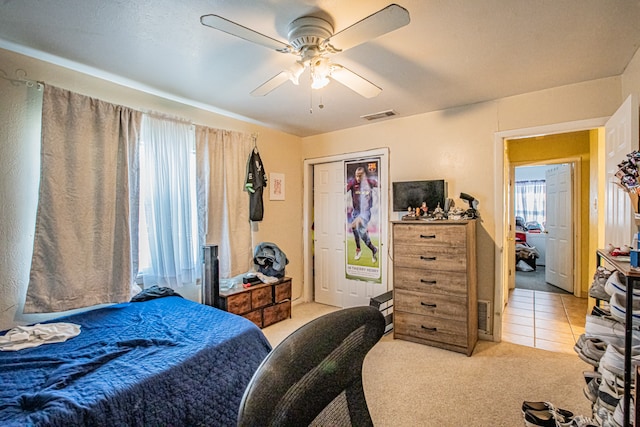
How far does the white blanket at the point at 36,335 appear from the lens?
171 cm

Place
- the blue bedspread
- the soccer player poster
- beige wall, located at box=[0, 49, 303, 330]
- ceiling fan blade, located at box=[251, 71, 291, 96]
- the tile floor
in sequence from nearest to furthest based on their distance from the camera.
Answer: the blue bedspread < ceiling fan blade, located at box=[251, 71, 291, 96] < beige wall, located at box=[0, 49, 303, 330] < the tile floor < the soccer player poster

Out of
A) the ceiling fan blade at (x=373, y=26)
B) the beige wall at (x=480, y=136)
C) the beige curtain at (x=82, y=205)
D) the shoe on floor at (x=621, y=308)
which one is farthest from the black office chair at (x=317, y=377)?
the beige wall at (x=480, y=136)

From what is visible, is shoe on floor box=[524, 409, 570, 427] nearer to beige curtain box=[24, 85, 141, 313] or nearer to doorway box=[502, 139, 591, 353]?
doorway box=[502, 139, 591, 353]

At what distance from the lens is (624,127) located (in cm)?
198

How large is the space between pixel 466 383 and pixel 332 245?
2371 millimetres

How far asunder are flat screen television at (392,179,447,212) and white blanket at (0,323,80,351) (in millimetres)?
3130

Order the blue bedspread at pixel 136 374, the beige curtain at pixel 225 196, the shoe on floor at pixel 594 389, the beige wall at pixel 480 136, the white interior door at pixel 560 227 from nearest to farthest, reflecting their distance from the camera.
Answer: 1. the blue bedspread at pixel 136 374
2. the shoe on floor at pixel 594 389
3. the beige wall at pixel 480 136
4. the beige curtain at pixel 225 196
5. the white interior door at pixel 560 227

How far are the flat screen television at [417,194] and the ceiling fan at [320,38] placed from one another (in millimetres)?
1636

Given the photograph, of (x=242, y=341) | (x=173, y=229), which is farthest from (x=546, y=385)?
(x=173, y=229)

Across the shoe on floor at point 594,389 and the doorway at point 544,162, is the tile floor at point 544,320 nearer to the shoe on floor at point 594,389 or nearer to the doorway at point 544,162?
the doorway at point 544,162

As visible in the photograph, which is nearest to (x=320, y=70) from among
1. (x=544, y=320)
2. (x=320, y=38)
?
(x=320, y=38)

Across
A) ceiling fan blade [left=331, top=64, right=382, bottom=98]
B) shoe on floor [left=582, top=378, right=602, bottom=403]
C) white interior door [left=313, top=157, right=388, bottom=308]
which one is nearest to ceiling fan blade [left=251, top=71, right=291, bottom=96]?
ceiling fan blade [left=331, top=64, right=382, bottom=98]

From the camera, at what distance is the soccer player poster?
3938 millimetres

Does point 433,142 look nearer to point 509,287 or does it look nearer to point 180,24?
point 180,24
